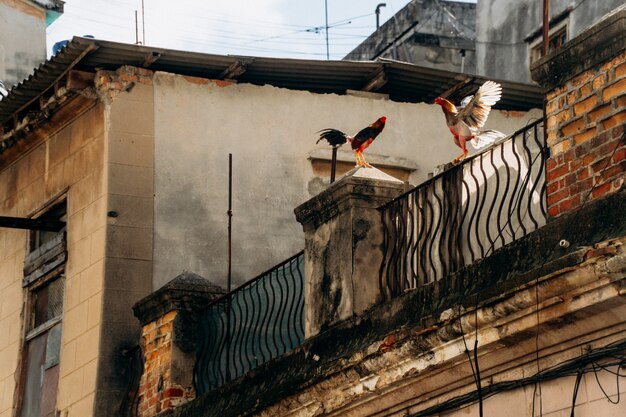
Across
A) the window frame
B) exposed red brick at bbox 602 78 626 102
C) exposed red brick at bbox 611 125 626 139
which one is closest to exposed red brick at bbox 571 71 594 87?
exposed red brick at bbox 602 78 626 102

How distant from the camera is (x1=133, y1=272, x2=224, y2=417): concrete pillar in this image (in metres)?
13.3

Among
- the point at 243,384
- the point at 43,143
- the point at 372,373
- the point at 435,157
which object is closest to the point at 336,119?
the point at 435,157

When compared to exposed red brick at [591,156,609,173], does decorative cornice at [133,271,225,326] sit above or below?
above

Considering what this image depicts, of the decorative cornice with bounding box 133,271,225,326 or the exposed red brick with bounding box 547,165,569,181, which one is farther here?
the decorative cornice with bounding box 133,271,225,326

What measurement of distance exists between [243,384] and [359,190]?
1952mm

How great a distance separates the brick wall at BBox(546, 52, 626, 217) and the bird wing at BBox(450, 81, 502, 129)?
2.03 meters

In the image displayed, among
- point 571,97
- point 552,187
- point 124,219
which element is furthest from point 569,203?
point 124,219

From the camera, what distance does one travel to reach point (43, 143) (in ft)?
55.8

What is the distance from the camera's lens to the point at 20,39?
918 inches

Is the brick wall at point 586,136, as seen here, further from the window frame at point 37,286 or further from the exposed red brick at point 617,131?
the window frame at point 37,286

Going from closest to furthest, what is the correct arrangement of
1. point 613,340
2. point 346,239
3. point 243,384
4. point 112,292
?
point 613,340, point 346,239, point 243,384, point 112,292

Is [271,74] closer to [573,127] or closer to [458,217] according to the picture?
[458,217]

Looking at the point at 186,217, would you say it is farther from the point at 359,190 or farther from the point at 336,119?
the point at 359,190

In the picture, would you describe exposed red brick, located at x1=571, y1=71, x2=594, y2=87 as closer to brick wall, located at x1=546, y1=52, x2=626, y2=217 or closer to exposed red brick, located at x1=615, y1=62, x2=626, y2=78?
brick wall, located at x1=546, y1=52, x2=626, y2=217
